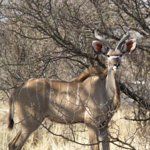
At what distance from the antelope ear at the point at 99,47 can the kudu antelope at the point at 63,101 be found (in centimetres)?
26

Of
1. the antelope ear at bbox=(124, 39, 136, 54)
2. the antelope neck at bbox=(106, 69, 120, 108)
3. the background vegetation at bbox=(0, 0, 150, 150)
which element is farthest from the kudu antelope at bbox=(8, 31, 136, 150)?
the antelope ear at bbox=(124, 39, 136, 54)

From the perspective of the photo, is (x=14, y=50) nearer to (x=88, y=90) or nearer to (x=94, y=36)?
(x=88, y=90)

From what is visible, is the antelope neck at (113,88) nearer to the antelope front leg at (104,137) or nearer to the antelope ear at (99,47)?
the antelope ear at (99,47)

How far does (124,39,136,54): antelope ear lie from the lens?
15.2ft

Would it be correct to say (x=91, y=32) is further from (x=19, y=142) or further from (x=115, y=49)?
(x=19, y=142)

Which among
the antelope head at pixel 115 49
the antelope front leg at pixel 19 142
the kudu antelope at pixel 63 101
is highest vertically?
the antelope head at pixel 115 49

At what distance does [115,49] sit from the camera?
486cm

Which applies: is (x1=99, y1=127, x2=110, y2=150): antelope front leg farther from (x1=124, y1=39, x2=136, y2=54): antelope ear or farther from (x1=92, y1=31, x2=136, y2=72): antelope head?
(x1=124, y1=39, x2=136, y2=54): antelope ear

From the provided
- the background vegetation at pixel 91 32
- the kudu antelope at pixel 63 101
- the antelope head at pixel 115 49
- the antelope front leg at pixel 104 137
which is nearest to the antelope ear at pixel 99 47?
the antelope head at pixel 115 49

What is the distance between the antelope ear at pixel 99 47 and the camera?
479cm

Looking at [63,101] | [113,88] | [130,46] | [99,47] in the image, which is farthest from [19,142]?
[130,46]

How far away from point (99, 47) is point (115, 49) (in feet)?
0.49

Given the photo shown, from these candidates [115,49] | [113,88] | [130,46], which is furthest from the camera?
[113,88]

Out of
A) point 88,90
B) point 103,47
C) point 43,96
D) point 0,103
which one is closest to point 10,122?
→ point 43,96
